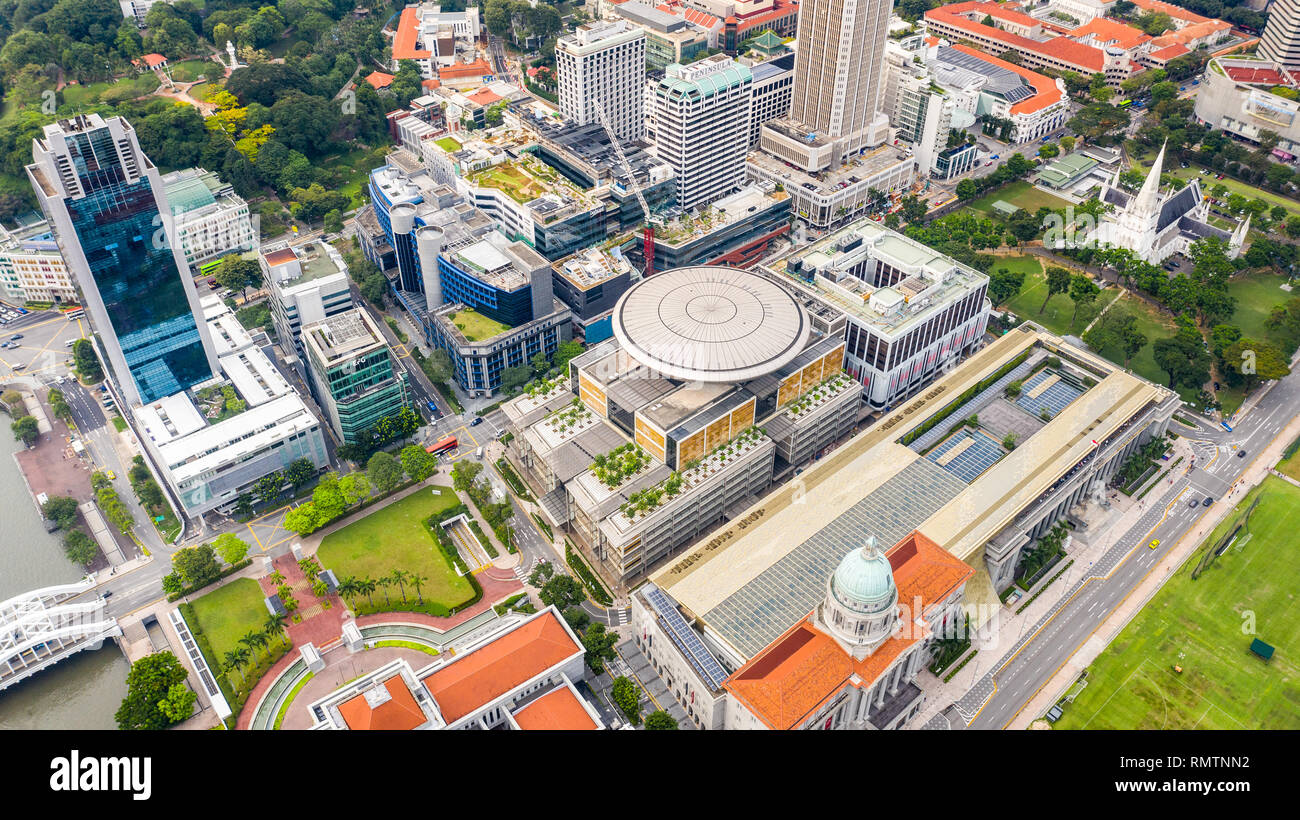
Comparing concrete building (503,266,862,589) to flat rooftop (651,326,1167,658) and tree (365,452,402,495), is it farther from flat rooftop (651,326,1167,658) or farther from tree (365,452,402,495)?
tree (365,452,402,495)

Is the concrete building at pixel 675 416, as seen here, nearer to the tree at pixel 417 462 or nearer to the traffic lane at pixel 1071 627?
the tree at pixel 417 462

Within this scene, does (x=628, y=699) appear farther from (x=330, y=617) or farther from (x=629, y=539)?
(x=330, y=617)

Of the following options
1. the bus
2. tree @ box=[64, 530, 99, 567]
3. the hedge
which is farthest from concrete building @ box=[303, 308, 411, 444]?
the hedge

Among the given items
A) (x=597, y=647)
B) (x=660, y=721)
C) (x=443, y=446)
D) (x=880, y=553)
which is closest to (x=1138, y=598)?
(x=880, y=553)

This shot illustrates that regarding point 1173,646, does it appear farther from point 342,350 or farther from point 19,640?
point 19,640

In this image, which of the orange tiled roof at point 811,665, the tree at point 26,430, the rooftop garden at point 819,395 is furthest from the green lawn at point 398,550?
the tree at point 26,430

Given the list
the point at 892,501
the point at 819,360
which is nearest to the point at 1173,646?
the point at 892,501

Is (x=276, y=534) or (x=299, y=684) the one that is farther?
(x=276, y=534)
